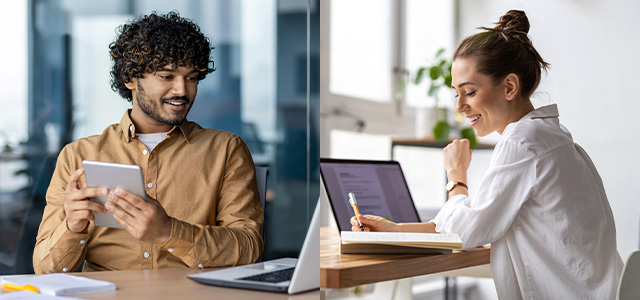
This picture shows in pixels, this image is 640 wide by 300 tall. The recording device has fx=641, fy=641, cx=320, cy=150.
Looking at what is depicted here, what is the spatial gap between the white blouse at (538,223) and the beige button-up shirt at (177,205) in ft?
1.57

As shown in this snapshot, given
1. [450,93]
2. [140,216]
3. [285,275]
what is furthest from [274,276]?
[450,93]

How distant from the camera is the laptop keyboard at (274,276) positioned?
100 centimetres

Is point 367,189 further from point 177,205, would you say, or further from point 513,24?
point 177,205

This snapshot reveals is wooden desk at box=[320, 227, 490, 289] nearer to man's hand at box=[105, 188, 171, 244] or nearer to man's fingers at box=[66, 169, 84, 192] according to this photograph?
man's hand at box=[105, 188, 171, 244]

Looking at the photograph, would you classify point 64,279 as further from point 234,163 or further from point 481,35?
point 481,35

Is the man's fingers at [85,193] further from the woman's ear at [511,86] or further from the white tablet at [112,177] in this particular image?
the woman's ear at [511,86]

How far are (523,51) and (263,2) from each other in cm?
70

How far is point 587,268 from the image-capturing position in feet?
4.65

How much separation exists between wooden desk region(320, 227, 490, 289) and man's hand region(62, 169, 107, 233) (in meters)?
0.42

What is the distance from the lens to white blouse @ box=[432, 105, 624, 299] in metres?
1.40

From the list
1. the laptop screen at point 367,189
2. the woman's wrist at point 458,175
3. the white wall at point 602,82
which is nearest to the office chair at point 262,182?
the laptop screen at point 367,189

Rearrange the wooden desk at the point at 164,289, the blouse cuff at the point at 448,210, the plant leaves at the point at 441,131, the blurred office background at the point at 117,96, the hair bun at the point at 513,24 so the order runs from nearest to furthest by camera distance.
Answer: the wooden desk at the point at 164,289 → the blurred office background at the point at 117,96 → the blouse cuff at the point at 448,210 → the hair bun at the point at 513,24 → the plant leaves at the point at 441,131

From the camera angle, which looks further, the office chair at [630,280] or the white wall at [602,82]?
the white wall at [602,82]

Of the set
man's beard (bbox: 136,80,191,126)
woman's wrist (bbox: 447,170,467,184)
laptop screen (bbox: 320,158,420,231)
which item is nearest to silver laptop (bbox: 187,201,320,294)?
man's beard (bbox: 136,80,191,126)
